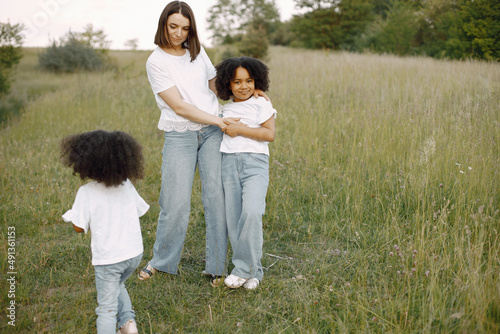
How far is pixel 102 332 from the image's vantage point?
2.12 metres

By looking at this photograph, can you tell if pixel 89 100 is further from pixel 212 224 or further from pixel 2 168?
pixel 212 224

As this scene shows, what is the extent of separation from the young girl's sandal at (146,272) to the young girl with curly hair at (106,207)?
2.97ft

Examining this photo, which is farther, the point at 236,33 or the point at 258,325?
the point at 236,33

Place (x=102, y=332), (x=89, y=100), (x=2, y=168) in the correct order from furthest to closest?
(x=89, y=100) < (x=2, y=168) < (x=102, y=332)

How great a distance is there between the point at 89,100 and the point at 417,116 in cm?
808

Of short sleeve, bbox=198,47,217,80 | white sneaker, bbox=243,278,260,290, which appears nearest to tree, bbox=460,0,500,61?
short sleeve, bbox=198,47,217,80

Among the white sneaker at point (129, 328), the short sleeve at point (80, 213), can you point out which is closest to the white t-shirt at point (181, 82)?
the short sleeve at point (80, 213)

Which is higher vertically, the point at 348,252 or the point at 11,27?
the point at 11,27

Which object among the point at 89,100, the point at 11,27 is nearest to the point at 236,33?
the point at 11,27

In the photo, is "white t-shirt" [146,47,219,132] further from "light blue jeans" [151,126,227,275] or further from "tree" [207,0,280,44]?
"tree" [207,0,280,44]

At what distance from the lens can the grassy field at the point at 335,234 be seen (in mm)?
2549

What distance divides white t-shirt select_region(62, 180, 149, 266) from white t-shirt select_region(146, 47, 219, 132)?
0.86 metres

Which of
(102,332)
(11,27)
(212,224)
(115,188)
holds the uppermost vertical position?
(11,27)

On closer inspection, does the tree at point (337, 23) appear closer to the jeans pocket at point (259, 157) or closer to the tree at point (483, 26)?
the tree at point (483, 26)
